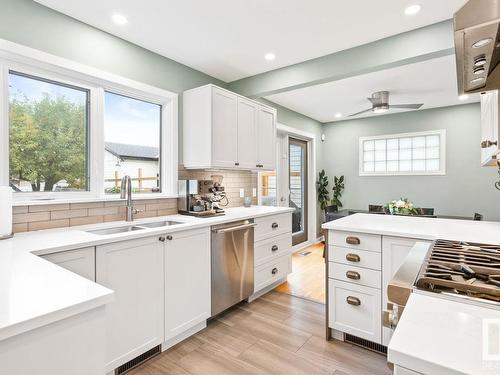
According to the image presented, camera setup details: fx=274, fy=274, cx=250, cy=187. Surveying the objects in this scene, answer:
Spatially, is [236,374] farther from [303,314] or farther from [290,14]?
[290,14]

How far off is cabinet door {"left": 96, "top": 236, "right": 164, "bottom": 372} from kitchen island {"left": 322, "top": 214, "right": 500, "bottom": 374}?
135 cm

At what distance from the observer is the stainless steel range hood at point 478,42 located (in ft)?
2.31

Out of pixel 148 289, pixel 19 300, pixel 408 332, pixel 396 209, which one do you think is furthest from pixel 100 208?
pixel 396 209

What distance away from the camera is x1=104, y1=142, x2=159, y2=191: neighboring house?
101 inches

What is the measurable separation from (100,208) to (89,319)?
177 centimetres

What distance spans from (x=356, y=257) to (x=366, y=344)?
27.8 inches

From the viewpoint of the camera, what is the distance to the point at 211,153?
2.89 m

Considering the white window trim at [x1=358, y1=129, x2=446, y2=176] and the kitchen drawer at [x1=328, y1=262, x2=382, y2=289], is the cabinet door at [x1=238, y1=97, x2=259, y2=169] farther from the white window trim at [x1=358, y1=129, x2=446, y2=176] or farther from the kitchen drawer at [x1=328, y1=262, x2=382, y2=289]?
the white window trim at [x1=358, y1=129, x2=446, y2=176]

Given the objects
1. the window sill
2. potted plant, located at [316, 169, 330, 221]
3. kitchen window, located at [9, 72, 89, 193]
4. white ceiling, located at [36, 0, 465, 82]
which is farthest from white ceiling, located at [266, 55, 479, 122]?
kitchen window, located at [9, 72, 89, 193]

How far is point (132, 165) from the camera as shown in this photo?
275 centimetres

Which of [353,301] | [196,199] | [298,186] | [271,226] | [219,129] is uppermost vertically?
[219,129]

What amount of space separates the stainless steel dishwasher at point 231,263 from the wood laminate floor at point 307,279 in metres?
0.72

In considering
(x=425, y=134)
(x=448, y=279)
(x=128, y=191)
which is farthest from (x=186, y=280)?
(x=425, y=134)

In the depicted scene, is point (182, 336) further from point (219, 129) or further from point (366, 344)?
point (219, 129)
